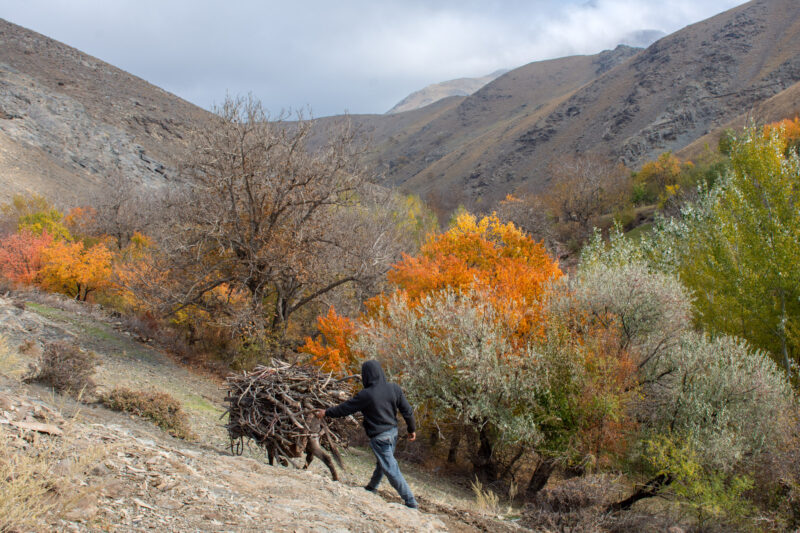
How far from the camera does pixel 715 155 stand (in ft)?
200

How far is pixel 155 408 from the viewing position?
9.85 metres

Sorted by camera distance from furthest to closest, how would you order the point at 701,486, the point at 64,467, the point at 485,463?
1. the point at 485,463
2. the point at 701,486
3. the point at 64,467

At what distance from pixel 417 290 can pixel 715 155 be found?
190 ft

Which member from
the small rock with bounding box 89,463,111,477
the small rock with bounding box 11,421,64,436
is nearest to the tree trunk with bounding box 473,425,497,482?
the small rock with bounding box 89,463,111,477

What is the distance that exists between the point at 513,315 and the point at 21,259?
96.3ft

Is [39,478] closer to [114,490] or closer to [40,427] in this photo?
[114,490]

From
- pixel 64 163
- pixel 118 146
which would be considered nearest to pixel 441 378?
pixel 64 163

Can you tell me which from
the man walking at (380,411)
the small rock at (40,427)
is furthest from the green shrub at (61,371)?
the man walking at (380,411)

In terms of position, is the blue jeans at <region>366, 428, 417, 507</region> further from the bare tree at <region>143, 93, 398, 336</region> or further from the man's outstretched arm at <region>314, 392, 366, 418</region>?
the bare tree at <region>143, 93, 398, 336</region>

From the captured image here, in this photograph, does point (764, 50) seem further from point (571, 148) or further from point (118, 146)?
point (118, 146)

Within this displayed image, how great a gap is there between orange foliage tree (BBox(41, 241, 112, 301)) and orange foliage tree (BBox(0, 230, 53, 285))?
0.57 metres

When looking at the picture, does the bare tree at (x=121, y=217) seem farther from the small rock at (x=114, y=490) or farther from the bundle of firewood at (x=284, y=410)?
the small rock at (x=114, y=490)

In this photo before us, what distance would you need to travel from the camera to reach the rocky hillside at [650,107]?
9119cm

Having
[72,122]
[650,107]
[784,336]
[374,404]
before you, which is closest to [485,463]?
[374,404]
